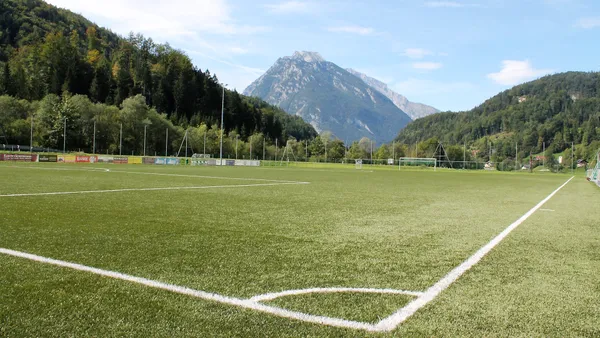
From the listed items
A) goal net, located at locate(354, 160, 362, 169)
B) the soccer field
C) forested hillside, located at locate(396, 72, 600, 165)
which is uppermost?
forested hillside, located at locate(396, 72, 600, 165)

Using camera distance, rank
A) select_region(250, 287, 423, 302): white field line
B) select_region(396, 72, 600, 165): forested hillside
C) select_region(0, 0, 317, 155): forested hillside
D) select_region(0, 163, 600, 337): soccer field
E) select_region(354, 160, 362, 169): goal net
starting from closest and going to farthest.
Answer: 1. select_region(0, 163, 600, 337): soccer field
2. select_region(250, 287, 423, 302): white field line
3. select_region(0, 0, 317, 155): forested hillside
4. select_region(354, 160, 362, 169): goal net
5. select_region(396, 72, 600, 165): forested hillside

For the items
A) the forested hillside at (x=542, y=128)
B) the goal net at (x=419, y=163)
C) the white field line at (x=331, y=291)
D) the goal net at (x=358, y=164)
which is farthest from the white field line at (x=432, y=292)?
the forested hillside at (x=542, y=128)

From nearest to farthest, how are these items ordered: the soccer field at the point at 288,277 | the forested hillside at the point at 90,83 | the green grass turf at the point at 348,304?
the soccer field at the point at 288,277 → the green grass turf at the point at 348,304 → the forested hillside at the point at 90,83

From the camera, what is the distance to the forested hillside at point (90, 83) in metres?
80.9

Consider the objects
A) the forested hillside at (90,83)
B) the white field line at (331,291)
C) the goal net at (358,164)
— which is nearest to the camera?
the white field line at (331,291)

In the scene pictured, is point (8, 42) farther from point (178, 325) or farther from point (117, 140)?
point (178, 325)

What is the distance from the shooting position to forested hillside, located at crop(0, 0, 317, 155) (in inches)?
3184

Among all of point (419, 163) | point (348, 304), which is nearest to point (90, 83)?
point (419, 163)

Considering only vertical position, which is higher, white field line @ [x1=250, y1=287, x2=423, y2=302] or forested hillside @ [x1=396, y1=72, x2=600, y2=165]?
forested hillside @ [x1=396, y1=72, x2=600, y2=165]

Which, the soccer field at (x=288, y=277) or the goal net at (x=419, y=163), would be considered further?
the goal net at (x=419, y=163)

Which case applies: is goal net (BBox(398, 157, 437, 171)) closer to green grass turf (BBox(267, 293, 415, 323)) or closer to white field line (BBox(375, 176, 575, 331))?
white field line (BBox(375, 176, 575, 331))

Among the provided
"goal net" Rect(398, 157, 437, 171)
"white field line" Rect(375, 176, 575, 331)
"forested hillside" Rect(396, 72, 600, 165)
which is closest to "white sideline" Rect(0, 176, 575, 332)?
"white field line" Rect(375, 176, 575, 331)

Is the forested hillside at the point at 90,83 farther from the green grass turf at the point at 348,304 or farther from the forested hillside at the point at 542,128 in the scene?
the forested hillside at the point at 542,128

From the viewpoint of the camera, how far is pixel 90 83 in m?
115
